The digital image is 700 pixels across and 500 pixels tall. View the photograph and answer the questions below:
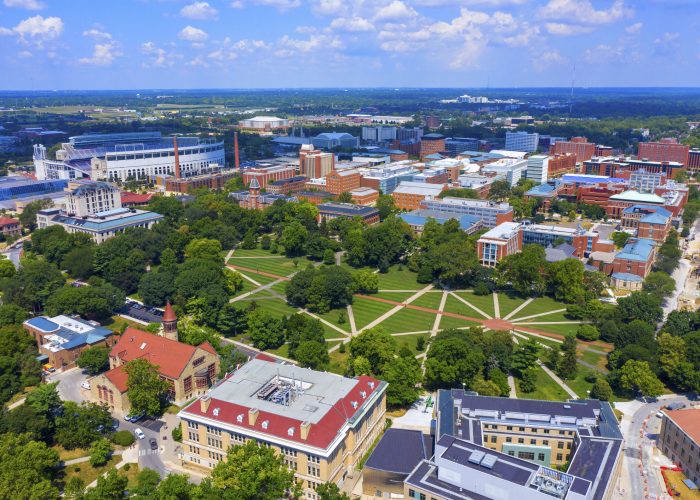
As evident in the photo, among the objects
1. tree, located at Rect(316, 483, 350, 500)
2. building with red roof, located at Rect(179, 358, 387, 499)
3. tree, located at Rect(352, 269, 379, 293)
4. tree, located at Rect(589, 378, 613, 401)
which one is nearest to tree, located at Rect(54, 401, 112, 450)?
building with red roof, located at Rect(179, 358, 387, 499)

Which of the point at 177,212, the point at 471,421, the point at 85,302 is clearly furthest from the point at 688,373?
the point at 177,212

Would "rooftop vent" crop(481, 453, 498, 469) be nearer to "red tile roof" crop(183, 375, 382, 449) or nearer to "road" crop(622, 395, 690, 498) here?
"red tile roof" crop(183, 375, 382, 449)

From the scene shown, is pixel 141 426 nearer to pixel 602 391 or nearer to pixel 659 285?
pixel 602 391

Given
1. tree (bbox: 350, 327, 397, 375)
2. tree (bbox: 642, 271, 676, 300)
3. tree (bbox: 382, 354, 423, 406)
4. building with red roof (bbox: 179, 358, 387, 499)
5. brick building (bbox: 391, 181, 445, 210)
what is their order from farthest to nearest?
brick building (bbox: 391, 181, 445, 210), tree (bbox: 642, 271, 676, 300), tree (bbox: 350, 327, 397, 375), tree (bbox: 382, 354, 423, 406), building with red roof (bbox: 179, 358, 387, 499)

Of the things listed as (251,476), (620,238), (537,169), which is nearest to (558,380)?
(251,476)

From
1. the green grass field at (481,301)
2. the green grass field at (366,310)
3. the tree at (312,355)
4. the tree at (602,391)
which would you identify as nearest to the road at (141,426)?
the tree at (312,355)
